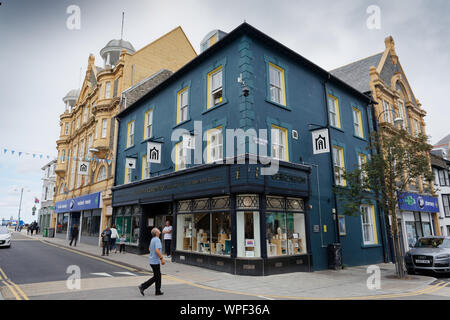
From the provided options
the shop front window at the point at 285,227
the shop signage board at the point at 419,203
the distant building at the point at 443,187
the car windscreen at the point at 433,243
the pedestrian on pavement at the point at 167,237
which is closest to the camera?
the shop front window at the point at 285,227

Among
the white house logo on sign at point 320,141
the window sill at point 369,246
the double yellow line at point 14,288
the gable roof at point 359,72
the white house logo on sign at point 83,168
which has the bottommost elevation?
the double yellow line at point 14,288

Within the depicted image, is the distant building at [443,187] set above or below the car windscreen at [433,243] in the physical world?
above

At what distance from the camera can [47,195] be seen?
47062mm

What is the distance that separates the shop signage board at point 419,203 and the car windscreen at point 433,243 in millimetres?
7896

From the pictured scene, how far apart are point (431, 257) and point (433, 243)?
160cm

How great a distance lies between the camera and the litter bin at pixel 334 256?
13946mm

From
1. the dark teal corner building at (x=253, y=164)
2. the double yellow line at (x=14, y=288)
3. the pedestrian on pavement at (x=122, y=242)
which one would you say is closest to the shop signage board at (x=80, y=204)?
the pedestrian on pavement at (x=122, y=242)

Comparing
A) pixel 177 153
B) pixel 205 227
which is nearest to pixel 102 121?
pixel 177 153

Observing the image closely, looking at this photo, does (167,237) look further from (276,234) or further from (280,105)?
(280,105)

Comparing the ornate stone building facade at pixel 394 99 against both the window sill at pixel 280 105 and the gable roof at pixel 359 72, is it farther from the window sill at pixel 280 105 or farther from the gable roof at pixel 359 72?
the window sill at pixel 280 105

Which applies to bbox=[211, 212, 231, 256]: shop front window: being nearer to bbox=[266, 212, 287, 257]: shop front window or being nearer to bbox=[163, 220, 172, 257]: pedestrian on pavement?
bbox=[266, 212, 287, 257]: shop front window

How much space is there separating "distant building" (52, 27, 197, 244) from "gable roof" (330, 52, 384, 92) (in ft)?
47.6

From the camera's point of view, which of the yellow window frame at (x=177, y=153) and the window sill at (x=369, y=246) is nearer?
the yellow window frame at (x=177, y=153)
